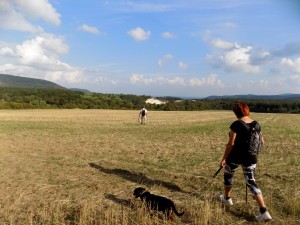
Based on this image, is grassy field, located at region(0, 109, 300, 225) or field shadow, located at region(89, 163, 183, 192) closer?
grassy field, located at region(0, 109, 300, 225)

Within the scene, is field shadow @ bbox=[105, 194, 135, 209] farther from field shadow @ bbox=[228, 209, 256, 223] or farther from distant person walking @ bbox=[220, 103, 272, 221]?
distant person walking @ bbox=[220, 103, 272, 221]

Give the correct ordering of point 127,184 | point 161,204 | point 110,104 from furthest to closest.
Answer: point 110,104 < point 127,184 < point 161,204

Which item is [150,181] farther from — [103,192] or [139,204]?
[139,204]

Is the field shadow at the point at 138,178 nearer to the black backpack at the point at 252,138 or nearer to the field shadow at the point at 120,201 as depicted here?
the field shadow at the point at 120,201

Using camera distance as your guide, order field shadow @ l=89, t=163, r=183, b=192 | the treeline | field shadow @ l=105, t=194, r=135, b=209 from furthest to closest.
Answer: the treeline < field shadow @ l=89, t=163, r=183, b=192 < field shadow @ l=105, t=194, r=135, b=209

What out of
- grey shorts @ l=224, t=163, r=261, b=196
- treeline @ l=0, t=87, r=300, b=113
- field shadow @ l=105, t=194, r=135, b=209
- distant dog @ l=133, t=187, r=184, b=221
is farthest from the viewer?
treeline @ l=0, t=87, r=300, b=113

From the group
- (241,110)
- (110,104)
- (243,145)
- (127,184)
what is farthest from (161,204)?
(110,104)

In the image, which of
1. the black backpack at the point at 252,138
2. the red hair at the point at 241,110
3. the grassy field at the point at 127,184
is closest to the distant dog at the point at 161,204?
the grassy field at the point at 127,184

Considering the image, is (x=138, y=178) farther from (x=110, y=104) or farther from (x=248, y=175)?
(x=110, y=104)

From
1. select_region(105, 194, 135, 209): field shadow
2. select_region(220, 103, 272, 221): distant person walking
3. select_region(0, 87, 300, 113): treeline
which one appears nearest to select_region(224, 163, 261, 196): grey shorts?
select_region(220, 103, 272, 221): distant person walking

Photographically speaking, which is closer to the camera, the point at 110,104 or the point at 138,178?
the point at 138,178

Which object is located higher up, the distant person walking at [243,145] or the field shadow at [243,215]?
the distant person walking at [243,145]

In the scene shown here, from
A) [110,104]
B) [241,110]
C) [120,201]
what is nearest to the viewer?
[241,110]

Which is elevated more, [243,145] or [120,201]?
[243,145]
